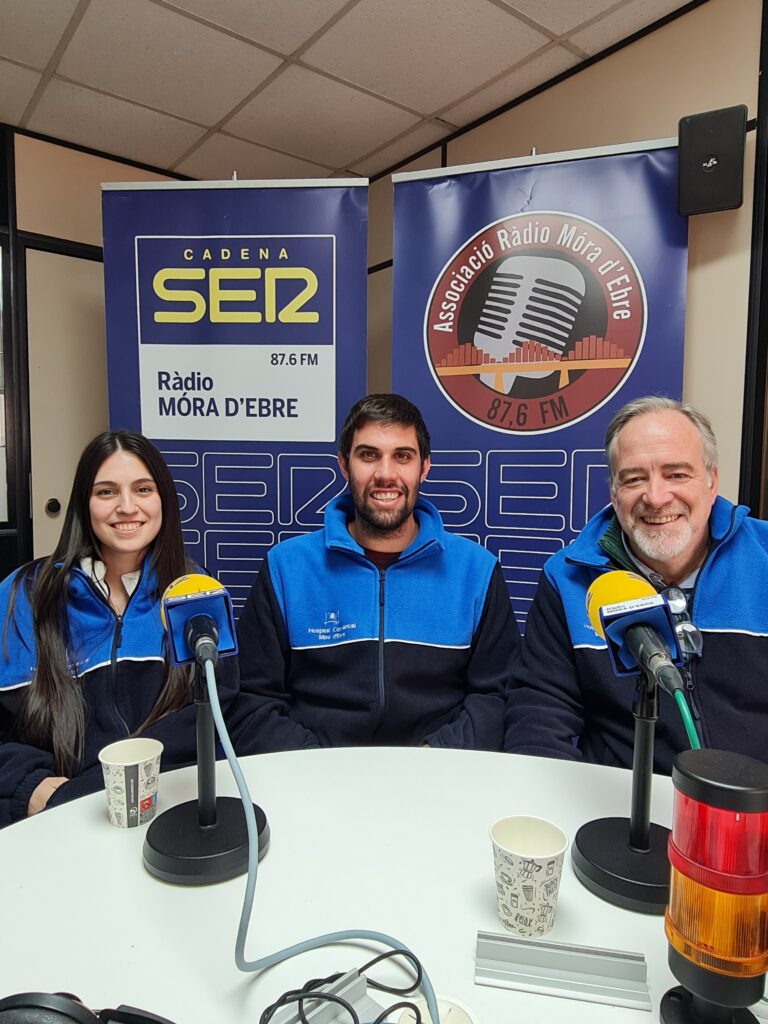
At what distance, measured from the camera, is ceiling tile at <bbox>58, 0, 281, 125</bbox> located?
7.71 ft

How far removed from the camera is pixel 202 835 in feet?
2.68

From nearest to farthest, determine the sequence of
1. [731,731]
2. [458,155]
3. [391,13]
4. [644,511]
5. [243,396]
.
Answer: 1. [731,731]
2. [644,511]
3. [391,13]
4. [243,396]
5. [458,155]

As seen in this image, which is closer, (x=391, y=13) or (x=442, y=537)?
(x=442, y=537)

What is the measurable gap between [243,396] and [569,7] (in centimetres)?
185

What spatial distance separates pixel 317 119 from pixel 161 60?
72 cm

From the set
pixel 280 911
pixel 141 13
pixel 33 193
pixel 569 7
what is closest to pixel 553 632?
pixel 280 911

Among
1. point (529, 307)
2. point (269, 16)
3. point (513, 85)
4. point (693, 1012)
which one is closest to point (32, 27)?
point (269, 16)

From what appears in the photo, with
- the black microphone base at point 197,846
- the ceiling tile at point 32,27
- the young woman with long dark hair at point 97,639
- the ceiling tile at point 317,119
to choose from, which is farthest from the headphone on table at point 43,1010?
the ceiling tile at point 317,119

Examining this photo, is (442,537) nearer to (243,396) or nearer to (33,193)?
(243,396)

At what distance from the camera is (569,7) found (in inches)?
89.2

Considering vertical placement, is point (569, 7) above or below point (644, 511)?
above

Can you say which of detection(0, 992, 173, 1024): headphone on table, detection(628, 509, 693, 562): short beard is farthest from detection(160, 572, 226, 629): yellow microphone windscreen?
detection(628, 509, 693, 562): short beard

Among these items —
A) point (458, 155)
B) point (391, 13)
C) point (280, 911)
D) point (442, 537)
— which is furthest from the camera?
point (458, 155)

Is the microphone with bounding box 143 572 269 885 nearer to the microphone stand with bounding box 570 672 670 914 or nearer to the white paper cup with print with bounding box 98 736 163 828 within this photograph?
the white paper cup with print with bounding box 98 736 163 828
